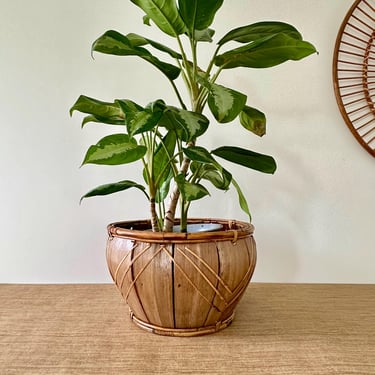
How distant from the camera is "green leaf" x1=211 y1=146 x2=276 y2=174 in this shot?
0.75 meters

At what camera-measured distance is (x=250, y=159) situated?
75cm

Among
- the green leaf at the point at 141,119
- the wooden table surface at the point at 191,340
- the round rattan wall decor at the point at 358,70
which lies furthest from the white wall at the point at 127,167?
the green leaf at the point at 141,119

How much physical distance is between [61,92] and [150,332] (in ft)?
2.62

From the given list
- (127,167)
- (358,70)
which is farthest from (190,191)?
(358,70)

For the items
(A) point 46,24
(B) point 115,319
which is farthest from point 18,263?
(A) point 46,24

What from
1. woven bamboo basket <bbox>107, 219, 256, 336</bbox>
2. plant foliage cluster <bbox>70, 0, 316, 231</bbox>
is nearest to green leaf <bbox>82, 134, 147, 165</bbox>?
plant foliage cluster <bbox>70, 0, 316, 231</bbox>

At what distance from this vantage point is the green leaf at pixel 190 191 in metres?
0.62

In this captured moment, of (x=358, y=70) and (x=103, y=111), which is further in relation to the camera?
(x=358, y=70)

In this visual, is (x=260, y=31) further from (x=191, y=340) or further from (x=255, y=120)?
(x=191, y=340)

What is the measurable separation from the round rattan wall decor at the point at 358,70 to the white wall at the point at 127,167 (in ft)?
0.10

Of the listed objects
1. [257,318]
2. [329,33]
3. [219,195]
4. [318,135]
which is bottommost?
[257,318]

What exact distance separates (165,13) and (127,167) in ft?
1.77

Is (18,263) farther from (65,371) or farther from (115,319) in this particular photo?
(65,371)

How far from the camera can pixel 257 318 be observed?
79cm
